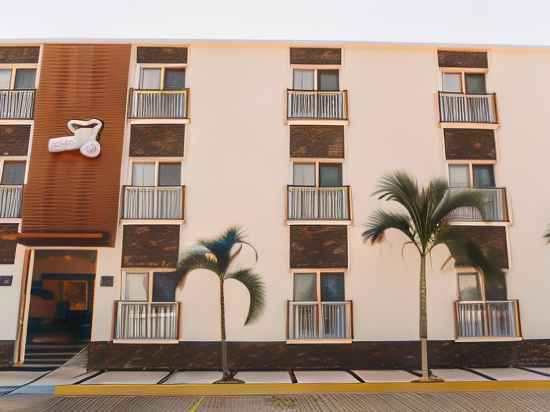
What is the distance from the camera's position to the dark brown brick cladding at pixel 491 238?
13547 millimetres

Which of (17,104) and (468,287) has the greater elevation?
(17,104)

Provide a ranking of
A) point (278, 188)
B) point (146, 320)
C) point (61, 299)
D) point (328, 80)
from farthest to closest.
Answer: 1. point (61, 299)
2. point (328, 80)
3. point (278, 188)
4. point (146, 320)

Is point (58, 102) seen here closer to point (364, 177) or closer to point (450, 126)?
point (364, 177)

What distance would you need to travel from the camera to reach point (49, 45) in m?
14.6

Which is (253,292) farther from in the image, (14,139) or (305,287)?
(14,139)

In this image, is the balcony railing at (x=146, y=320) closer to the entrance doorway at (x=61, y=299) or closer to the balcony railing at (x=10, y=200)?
the balcony railing at (x=10, y=200)

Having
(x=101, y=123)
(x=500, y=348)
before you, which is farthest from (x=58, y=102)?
(x=500, y=348)

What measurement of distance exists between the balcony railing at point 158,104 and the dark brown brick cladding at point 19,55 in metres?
3.32

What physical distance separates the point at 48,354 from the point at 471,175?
13.9 metres

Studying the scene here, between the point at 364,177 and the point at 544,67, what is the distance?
6.77 metres

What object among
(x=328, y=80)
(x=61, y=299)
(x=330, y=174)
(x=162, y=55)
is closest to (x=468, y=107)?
(x=328, y=80)

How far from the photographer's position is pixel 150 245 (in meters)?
13.5

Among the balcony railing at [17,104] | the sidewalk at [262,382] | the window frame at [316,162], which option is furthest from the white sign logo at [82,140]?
the sidewalk at [262,382]

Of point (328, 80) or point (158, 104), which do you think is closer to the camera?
point (158, 104)
